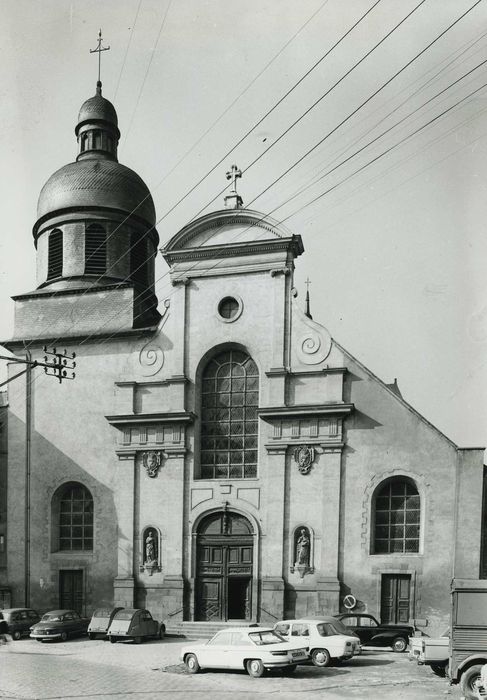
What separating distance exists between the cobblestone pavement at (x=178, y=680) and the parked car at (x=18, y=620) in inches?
116

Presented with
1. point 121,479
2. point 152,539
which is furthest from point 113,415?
point 152,539

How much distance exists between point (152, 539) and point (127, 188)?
577 inches

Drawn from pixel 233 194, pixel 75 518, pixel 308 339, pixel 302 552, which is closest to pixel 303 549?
pixel 302 552

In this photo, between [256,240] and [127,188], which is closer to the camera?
[256,240]

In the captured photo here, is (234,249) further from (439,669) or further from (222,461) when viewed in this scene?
(439,669)

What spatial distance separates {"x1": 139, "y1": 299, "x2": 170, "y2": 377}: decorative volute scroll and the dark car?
432 inches

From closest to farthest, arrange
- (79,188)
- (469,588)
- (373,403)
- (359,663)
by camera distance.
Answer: (469,588) → (359,663) → (373,403) → (79,188)

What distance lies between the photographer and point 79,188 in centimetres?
3209

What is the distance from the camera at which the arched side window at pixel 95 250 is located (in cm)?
3134

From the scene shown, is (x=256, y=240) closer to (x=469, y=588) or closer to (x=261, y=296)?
(x=261, y=296)

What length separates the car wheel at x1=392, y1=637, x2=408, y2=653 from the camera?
21469 mm

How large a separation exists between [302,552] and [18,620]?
9205mm

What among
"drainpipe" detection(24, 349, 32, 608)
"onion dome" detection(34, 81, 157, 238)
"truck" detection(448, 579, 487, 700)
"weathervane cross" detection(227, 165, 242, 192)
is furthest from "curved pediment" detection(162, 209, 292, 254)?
"truck" detection(448, 579, 487, 700)

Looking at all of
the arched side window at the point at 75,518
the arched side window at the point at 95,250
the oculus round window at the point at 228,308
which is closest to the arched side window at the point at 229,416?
the oculus round window at the point at 228,308
